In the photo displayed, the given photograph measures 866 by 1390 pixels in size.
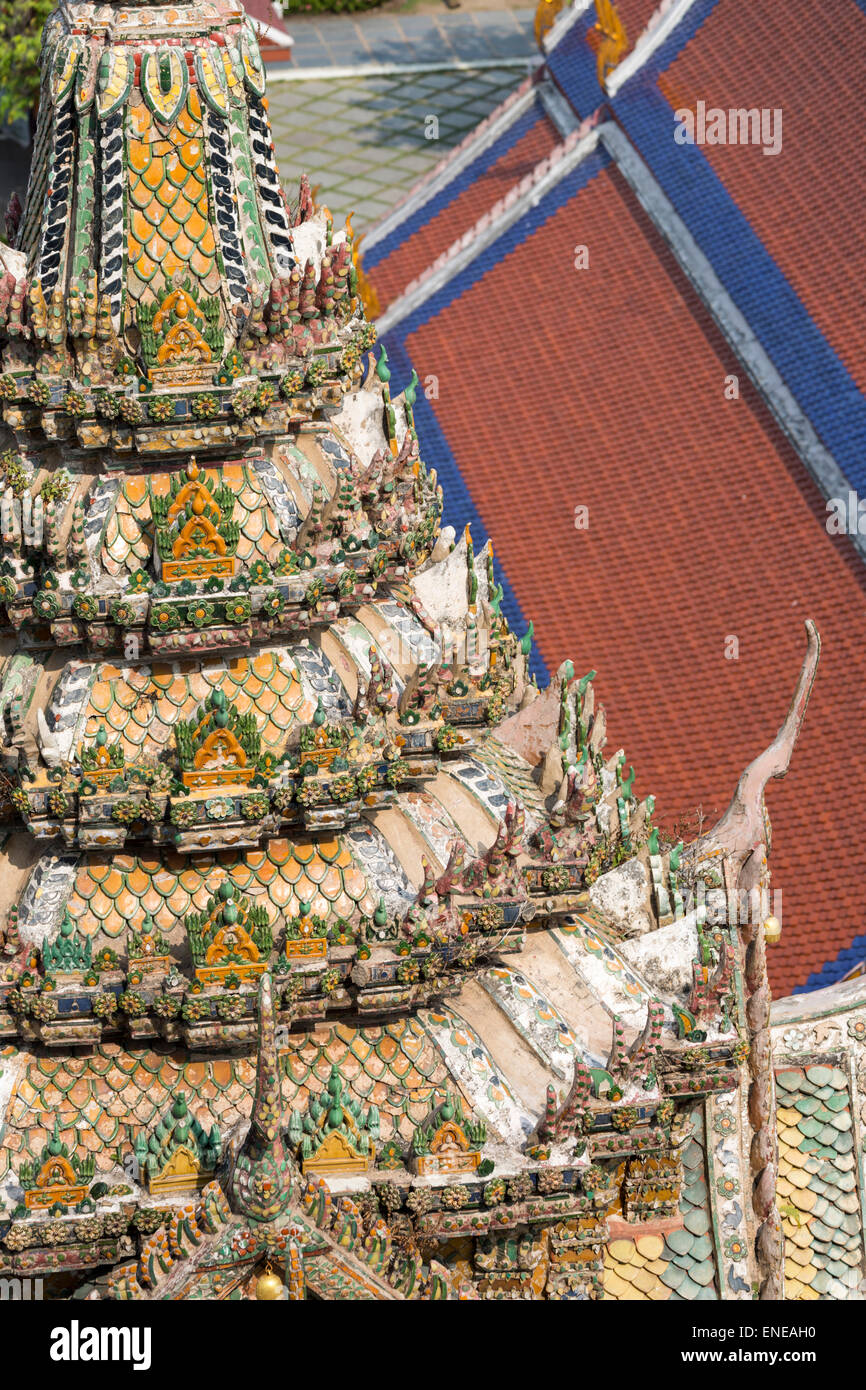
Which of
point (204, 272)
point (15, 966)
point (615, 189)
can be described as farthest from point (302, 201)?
point (615, 189)

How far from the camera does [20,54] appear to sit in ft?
184

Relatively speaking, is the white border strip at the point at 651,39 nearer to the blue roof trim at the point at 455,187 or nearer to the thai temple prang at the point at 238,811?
the blue roof trim at the point at 455,187

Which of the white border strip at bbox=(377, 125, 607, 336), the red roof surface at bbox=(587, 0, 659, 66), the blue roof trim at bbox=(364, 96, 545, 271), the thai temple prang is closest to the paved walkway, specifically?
the red roof surface at bbox=(587, 0, 659, 66)

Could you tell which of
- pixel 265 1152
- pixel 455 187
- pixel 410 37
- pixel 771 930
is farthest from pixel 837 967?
pixel 410 37

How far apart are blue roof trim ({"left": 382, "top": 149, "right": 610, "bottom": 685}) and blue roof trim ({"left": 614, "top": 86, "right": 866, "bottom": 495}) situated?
5.31ft

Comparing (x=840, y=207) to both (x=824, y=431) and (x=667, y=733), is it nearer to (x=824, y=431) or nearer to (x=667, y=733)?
(x=824, y=431)

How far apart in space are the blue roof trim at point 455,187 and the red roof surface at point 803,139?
5.61 m

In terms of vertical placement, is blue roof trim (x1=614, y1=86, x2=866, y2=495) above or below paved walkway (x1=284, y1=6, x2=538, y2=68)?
below

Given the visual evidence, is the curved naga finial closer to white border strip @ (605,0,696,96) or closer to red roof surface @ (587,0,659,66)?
white border strip @ (605,0,696,96)

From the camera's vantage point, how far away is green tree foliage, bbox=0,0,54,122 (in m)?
56.3

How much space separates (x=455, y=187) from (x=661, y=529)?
703 inches

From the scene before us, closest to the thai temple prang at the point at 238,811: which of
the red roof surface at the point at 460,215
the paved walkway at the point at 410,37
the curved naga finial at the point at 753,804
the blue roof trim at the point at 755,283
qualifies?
the curved naga finial at the point at 753,804

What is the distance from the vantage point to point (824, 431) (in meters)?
42.0

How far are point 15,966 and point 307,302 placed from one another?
628 cm
